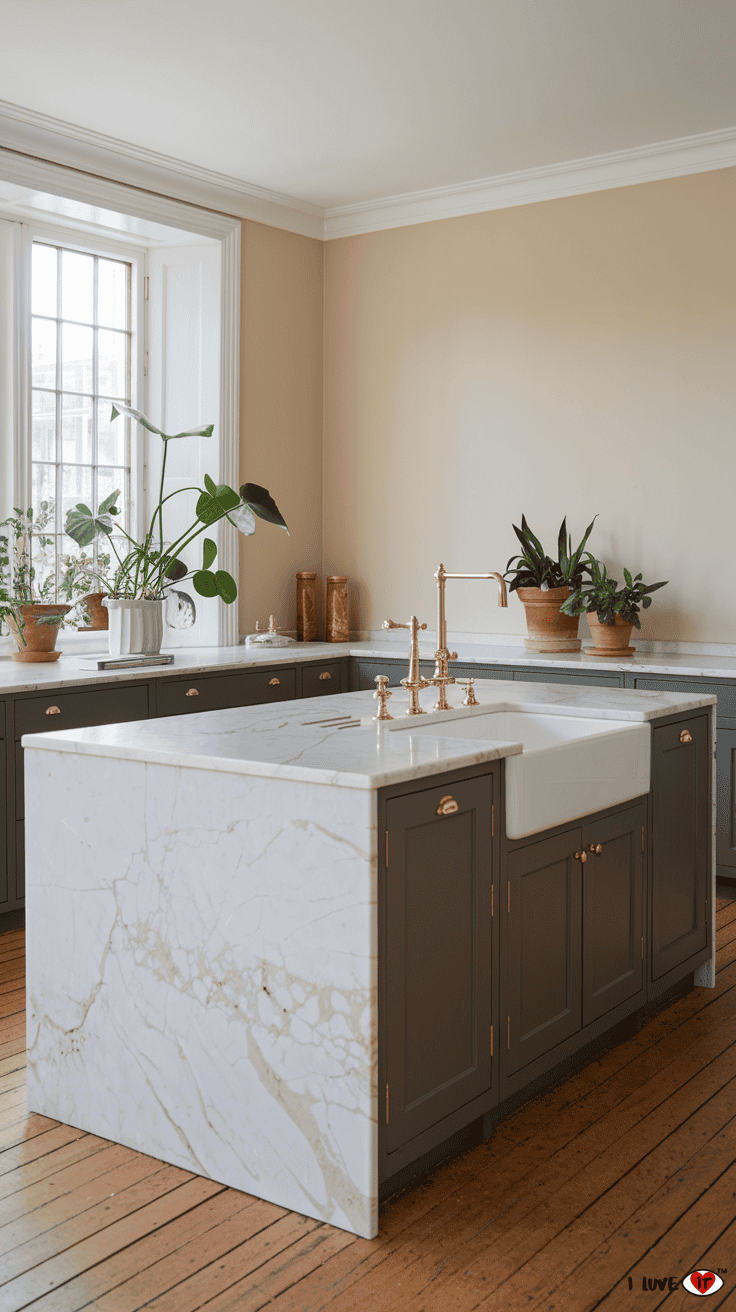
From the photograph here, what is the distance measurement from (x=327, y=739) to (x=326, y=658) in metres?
2.66

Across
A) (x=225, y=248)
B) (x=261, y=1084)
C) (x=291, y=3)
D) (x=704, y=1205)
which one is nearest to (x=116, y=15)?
(x=291, y=3)

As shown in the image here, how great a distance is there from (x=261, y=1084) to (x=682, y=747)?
60.6 inches

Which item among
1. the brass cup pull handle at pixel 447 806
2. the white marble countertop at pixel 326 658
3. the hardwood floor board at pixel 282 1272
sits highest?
the white marble countertop at pixel 326 658

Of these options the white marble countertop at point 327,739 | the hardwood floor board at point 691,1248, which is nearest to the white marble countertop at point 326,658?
the white marble countertop at point 327,739

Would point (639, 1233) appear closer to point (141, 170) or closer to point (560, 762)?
point (560, 762)

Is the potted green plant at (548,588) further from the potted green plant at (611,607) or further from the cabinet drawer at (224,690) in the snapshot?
the cabinet drawer at (224,690)

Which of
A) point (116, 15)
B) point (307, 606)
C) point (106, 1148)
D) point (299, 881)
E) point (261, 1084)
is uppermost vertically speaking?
point (116, 15)

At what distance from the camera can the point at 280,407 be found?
5.73 meters

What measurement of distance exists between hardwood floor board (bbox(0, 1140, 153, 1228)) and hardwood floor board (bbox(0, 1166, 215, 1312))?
0.17ft

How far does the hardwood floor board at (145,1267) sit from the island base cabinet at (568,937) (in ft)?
2.17

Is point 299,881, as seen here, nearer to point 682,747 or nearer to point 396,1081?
point 396,1081

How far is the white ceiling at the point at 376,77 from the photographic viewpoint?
363 cm

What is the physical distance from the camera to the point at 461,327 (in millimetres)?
5484

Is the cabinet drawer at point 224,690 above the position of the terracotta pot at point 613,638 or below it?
below
